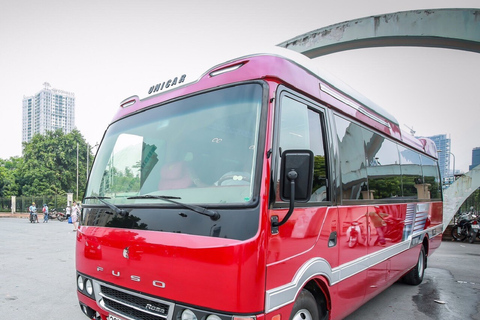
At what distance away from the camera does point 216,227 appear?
7.61 feet

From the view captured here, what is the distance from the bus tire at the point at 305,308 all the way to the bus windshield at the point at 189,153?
1.13 metres

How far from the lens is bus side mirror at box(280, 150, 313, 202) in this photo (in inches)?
89.0

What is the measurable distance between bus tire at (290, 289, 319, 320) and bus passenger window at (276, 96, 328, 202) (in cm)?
85

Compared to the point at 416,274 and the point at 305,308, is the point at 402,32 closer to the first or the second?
the point at 416,274

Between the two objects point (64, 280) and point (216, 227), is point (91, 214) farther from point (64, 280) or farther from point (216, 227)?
point (64, 280)

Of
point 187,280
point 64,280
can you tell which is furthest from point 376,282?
point 64,280

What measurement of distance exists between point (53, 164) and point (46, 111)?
179 ft

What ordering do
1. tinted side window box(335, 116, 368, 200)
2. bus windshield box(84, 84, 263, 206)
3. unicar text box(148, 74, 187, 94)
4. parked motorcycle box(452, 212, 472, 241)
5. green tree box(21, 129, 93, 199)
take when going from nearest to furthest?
bus windshield box(84, 84, 263, 206)
unicar text box(148, 74, 187, 94)
tinted side window box(335, 116, 368, 200)
parked motorcycle box(452, 212, 472, 241)
green tree box(21, 129, 93, 199)

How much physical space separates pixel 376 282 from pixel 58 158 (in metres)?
53.3

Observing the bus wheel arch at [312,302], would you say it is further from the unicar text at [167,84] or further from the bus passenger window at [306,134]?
the unicar text at [167,84]

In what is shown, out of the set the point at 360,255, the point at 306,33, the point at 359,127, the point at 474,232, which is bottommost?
the point at 474,232

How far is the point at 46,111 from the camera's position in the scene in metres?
92.7

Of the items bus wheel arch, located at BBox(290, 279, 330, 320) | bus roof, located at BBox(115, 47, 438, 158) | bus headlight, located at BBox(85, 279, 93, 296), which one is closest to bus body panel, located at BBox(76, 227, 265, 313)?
bus headlight, located at BBox(85, 279, 93, 296)

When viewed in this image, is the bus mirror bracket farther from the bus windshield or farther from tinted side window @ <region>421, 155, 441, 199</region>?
tinted side window @ <region>421, 155, 441, 199</region>
